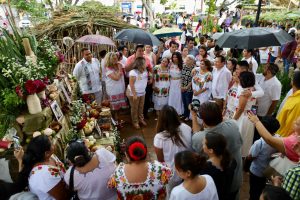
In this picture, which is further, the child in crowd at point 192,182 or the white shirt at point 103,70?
the white shirt at point 103,70

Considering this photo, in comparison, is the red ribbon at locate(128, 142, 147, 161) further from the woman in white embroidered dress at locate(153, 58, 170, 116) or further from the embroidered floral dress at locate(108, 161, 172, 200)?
the woman in white embroidered dress at locate(153, 58, 170, 116)

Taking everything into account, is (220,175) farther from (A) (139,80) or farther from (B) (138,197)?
(A) (139,80)

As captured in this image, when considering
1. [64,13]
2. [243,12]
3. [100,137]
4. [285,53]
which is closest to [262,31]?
[100,137]

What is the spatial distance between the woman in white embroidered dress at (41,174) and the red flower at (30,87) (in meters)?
0.93

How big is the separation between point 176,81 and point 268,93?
223 cm

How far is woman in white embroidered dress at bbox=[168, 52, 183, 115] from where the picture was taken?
5953 millimetres

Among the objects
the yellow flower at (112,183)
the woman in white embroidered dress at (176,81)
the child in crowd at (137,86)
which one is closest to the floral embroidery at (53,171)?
→ the yellow flower at (112,183)

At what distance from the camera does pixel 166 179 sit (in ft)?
8.09

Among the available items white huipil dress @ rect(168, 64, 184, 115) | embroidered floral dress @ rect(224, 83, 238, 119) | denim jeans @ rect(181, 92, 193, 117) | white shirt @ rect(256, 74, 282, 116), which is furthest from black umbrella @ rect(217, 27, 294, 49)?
denim jeans @ rect(181, 92, 193, 117)

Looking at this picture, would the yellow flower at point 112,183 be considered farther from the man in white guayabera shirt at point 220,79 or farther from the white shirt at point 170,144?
the man in white guayabera shirt at point 220,79

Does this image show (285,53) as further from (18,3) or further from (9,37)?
(18,3)

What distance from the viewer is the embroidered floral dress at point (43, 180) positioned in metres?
2.33

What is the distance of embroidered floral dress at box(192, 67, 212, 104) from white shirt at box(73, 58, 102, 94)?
7.16ft

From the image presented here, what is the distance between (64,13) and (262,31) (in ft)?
20.8
